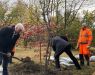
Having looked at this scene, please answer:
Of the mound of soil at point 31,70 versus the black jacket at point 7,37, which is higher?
the black jacket at point 7,37

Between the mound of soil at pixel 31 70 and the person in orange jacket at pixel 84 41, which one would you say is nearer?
the mound of soil at pixel 31 70

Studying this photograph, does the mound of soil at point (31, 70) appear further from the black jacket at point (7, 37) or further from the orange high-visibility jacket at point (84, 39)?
the orange high-visibility jacket at point (84, 39)

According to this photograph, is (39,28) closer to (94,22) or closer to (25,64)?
(25,64)

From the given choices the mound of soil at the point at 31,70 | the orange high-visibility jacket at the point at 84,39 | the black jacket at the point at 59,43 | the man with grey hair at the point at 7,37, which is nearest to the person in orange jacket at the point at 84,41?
the orange high-visibility jacket at the point at 84,39

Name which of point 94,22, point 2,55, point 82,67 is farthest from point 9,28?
point 94,22

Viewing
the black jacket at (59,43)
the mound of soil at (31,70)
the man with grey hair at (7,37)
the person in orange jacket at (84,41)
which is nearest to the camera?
the man with grey hair at (7,37)

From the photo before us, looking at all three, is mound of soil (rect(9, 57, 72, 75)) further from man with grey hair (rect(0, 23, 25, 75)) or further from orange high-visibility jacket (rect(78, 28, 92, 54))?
orange high-visibility jacket (rect(78, 28, 92, 54))

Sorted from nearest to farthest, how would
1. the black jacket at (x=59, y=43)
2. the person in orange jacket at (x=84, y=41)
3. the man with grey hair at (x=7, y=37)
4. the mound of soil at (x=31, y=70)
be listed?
the man with grey hair at (x=7, y=37), the mound of soil at (x=31, y=70), the black jacket at (x=59, y=43), the person in orange jacket at (x=84, y=41)

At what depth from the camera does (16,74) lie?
11523 mm

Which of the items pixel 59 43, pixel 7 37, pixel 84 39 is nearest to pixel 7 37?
pixel 7 37

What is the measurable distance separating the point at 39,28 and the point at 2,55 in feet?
9.44

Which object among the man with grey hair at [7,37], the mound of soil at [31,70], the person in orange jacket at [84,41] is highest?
the man with grey hair at [7,37]

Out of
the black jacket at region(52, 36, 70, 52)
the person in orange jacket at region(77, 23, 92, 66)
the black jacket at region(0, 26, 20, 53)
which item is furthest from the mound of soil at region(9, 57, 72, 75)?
the person in orange jacket at region(77, 23, 92, 66)

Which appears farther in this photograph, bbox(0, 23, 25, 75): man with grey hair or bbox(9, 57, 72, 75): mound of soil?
bbox(9, 57, 72, 75): mound of soil
